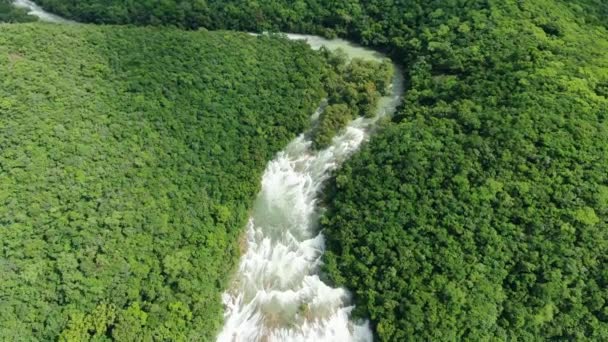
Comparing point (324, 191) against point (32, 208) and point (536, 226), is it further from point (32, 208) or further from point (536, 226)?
point (32, 208)

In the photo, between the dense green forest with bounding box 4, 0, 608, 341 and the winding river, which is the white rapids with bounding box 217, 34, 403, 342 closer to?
the winding river

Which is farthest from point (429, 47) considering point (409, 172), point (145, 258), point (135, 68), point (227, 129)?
point (145, 258)

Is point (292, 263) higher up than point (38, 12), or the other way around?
point (38, 12)

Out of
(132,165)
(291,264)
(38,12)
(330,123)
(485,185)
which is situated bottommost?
(291,264)

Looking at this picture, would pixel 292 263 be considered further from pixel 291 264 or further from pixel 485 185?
pixel 485 185

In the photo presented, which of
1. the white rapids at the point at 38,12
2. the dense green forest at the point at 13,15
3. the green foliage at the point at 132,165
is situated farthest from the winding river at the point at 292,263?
the dense green forest at the point at 13,15

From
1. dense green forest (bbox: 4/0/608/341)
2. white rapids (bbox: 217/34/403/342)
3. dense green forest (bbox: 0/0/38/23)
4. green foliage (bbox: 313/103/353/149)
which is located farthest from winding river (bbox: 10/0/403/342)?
dense green forest (bbox: 0/0/38/23)

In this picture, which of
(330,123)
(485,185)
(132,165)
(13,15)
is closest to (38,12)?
(13,15)

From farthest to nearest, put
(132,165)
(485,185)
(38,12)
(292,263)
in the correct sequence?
(38,12)
(132,165)
(292,263)
(485,185)
